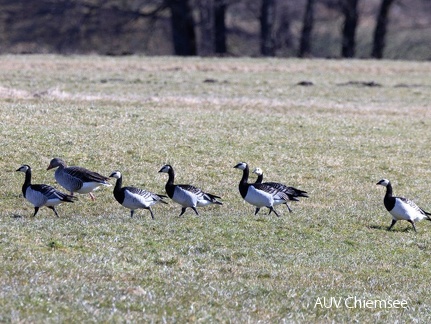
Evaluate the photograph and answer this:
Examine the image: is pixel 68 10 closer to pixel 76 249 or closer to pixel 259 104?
pixel 259 104

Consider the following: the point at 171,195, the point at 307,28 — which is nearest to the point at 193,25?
the point at 307,28

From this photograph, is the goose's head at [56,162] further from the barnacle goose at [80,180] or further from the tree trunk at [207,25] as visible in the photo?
the tree trunk at [207,25]

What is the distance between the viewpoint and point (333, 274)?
1550 cm

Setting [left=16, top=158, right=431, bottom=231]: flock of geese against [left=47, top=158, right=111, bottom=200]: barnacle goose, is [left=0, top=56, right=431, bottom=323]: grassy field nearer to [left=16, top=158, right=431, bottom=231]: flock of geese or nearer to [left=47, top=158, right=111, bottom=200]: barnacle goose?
[left=16, top=158, right=431, bottom=231]: flock of geese

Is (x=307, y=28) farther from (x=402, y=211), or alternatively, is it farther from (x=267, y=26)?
(x=402, y=211)

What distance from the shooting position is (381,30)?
7625 cm

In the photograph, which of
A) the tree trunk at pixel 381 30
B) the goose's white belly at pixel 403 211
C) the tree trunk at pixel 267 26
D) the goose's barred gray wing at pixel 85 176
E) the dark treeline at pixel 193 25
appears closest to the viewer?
the goose's white belly at pixel 403 211

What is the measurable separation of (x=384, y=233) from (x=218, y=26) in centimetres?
5841

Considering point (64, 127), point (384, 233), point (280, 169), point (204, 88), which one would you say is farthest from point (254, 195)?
point (204, 88)

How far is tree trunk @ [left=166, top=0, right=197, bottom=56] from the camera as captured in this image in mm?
68812

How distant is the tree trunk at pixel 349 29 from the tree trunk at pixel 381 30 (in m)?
1.93

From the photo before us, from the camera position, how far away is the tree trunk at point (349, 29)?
2940 inches

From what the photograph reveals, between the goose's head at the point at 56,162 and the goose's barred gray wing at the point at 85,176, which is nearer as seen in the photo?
the goose's barred gray wing at the point at 85,176

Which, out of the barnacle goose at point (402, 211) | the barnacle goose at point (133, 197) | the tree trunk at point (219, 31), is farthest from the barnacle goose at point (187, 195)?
the tree trunk at point (219, 31)
